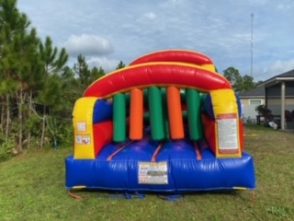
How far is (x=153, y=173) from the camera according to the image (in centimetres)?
558

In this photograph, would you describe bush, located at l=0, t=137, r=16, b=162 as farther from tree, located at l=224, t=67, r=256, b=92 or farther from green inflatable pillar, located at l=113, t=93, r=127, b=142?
tree, located at l=224, t=67, r=256, b=92

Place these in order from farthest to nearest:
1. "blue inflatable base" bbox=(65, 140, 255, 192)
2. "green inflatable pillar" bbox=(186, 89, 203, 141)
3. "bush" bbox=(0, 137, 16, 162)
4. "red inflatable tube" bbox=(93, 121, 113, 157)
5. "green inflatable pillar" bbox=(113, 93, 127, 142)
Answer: "bush" bbox=(0, 137, 16, 162) → "green inflatable pillar" bbox=(113, 93, 127, 142) → "green inflatable pillar" bbox=(186, 89, 203, 141) → "red inflatable tube" bbox=(93, 121, 113, 157) → "blue inflatable base" bbox=(65, 140, 255, 192)

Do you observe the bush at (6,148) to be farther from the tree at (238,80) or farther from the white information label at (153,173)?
the tree at (238,80)

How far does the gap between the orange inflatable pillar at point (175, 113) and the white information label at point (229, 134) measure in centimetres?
82

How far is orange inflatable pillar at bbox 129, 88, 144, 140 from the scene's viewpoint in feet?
20.4

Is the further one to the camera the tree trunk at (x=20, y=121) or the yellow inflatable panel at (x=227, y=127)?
the tree trunk at (x=20, y=121)

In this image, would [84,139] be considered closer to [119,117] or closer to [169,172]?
[119,117]

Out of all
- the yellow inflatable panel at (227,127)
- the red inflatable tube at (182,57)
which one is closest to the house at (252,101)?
the red inflatable tube at (182,57)

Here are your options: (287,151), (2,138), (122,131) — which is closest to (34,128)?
(2,138)

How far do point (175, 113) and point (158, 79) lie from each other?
0.57 metres

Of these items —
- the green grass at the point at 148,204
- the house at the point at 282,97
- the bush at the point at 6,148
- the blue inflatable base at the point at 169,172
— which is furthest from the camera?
the house at the point at 282,97

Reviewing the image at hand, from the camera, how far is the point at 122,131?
6441mm

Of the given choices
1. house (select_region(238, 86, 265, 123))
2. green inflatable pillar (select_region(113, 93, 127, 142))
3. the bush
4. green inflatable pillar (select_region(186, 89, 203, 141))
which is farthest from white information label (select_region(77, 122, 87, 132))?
house (select_region(238, 86, 265, 123))

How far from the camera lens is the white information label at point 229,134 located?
5484 millimetres
